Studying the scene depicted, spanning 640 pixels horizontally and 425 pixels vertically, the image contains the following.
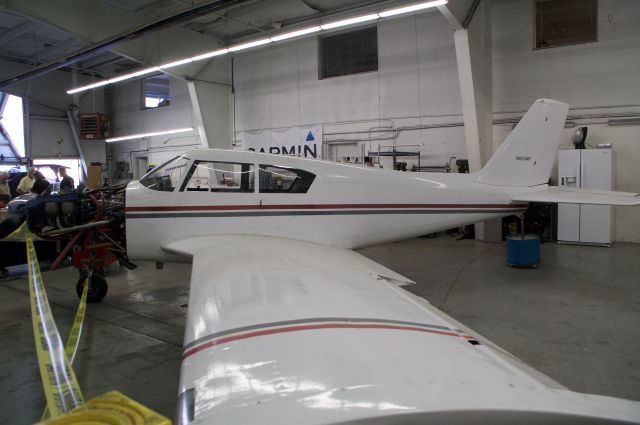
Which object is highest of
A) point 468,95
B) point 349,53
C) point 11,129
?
point 349,53

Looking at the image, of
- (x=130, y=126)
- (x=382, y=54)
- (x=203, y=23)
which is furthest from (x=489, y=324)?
(x=130, y=126)

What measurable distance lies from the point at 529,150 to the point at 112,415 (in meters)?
6.22

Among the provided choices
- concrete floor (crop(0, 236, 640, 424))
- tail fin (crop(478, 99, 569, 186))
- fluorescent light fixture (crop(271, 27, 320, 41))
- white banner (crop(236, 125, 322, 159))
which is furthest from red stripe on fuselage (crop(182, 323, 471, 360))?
white banner (crop(236, 125, 322, 159))

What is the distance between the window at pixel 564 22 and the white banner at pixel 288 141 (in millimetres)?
6336

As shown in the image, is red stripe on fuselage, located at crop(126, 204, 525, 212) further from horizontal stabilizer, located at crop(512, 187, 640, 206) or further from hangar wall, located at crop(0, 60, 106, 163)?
hangar wall, located at crop(0, 60, 106, 163)

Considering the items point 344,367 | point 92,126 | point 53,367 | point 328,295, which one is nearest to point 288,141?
point 53,367

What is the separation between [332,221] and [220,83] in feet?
36.5

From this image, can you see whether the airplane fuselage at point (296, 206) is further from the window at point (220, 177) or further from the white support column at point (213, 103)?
the white support column at point (213, 103)

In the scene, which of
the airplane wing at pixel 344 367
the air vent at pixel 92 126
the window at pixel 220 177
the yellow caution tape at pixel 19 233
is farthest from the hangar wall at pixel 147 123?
the airplane wing at pixel 344 367

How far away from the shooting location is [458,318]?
14.6ft

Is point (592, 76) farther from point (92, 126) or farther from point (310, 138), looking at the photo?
point (92, 126)

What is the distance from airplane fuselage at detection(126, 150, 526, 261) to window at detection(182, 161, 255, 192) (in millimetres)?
12

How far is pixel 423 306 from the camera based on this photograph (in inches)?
99.3

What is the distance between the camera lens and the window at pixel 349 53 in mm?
11734
